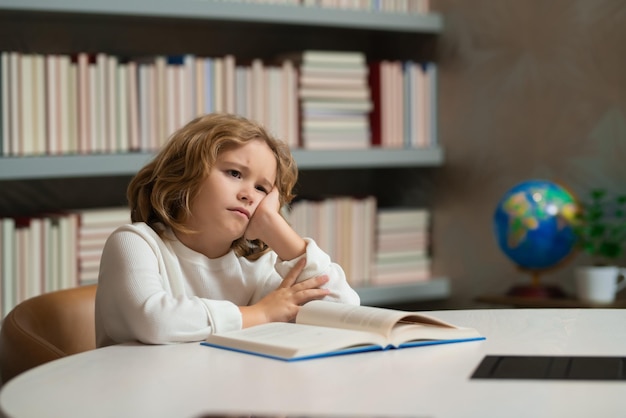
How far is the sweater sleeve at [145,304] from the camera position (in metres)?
1.46

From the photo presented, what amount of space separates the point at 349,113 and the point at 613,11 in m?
0.90

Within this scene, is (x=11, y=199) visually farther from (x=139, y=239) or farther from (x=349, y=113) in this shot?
(x=139, y=239)

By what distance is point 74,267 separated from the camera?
2.88 m

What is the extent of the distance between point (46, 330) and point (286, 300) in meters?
0.45

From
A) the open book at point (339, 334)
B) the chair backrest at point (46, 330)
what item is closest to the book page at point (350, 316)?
the open book at point (339, 334)

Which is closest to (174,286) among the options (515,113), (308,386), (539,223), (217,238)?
(217,238)

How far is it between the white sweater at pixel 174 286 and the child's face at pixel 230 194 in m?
0.06

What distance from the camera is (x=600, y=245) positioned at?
2.89m

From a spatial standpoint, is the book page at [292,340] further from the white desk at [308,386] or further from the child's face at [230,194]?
the child's face at [230,194]

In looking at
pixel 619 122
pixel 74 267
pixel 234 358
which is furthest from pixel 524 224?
pixel 234 358

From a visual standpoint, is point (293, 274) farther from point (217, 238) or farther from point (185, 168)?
point (185, 168)

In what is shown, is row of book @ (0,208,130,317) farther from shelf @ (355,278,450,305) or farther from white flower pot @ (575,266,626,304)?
white flower pot @ (575,266,626,304)

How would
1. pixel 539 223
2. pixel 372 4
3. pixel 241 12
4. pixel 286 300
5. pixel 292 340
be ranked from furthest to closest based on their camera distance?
pixel 372 4
pixel 241 12
pixel 539 223
pixel 286 300
pixel 292 340

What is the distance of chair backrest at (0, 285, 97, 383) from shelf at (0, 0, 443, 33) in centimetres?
121
